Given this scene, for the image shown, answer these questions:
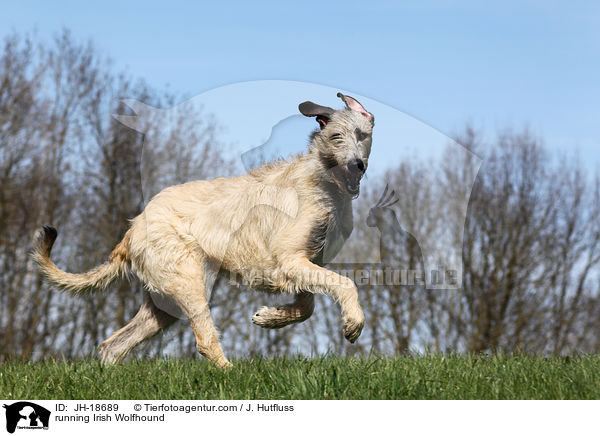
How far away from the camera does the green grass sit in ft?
17.3

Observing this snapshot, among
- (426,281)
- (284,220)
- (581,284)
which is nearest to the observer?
(426,281)

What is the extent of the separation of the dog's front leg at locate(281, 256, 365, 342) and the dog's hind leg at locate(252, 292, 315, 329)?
321 mm

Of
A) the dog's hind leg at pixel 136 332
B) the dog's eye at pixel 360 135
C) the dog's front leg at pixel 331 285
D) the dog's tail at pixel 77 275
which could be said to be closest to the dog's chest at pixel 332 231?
the dog's front leg at pixel 331 285

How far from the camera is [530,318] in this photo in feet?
54.6

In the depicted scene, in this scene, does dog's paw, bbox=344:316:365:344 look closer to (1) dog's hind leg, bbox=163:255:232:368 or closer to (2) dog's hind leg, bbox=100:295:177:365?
(1) dog's hind leg, bbox=163:255:232:368

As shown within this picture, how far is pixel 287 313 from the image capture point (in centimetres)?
689

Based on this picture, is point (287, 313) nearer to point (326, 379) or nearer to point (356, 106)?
point (326, 379)

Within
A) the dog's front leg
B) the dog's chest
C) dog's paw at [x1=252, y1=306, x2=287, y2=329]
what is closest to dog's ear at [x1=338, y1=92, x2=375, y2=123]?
the dog's chest

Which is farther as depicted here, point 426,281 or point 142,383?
point 426,281

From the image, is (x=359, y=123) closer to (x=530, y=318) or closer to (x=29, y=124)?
(x=29, y=124)

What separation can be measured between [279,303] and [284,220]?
3.06ft
